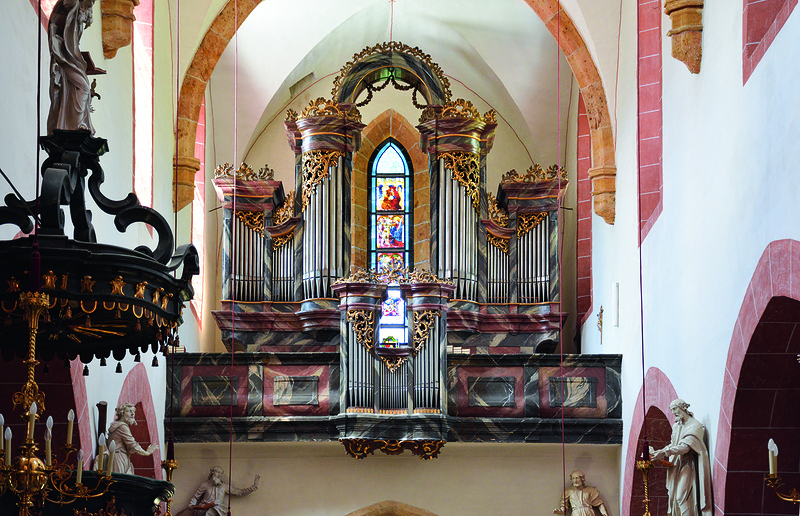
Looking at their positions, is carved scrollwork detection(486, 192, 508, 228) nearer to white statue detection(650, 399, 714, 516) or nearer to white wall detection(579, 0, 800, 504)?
white wall detection(579, 0, 800, 504)

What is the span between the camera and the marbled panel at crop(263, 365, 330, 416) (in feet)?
47.7

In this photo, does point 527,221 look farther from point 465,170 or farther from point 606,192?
point 606,192

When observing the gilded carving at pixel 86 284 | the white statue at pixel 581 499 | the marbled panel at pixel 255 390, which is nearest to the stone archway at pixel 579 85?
the marbled panel at pixel 255 390

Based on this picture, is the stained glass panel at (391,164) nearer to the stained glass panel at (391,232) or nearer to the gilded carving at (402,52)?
the stained glass panel at (391,232)

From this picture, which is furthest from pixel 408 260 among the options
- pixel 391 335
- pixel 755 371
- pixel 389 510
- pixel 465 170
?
pixel 755 371

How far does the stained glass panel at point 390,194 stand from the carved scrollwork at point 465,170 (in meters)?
2.07

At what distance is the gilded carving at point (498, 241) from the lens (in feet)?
54.6

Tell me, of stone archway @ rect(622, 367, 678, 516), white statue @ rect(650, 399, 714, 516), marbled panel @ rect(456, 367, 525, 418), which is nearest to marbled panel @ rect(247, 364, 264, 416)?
marbled panel @ rect(456, 367, 525, 418)

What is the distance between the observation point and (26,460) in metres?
5.60

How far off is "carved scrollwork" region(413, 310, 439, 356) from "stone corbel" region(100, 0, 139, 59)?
199 inches

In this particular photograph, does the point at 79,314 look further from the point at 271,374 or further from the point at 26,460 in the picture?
the point at 271,374

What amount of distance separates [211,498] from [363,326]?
278 centimetres

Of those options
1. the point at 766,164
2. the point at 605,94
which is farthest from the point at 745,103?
the point at 605,94

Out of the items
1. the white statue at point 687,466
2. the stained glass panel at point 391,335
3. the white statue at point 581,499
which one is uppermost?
the stained glass panel at point 391,335
